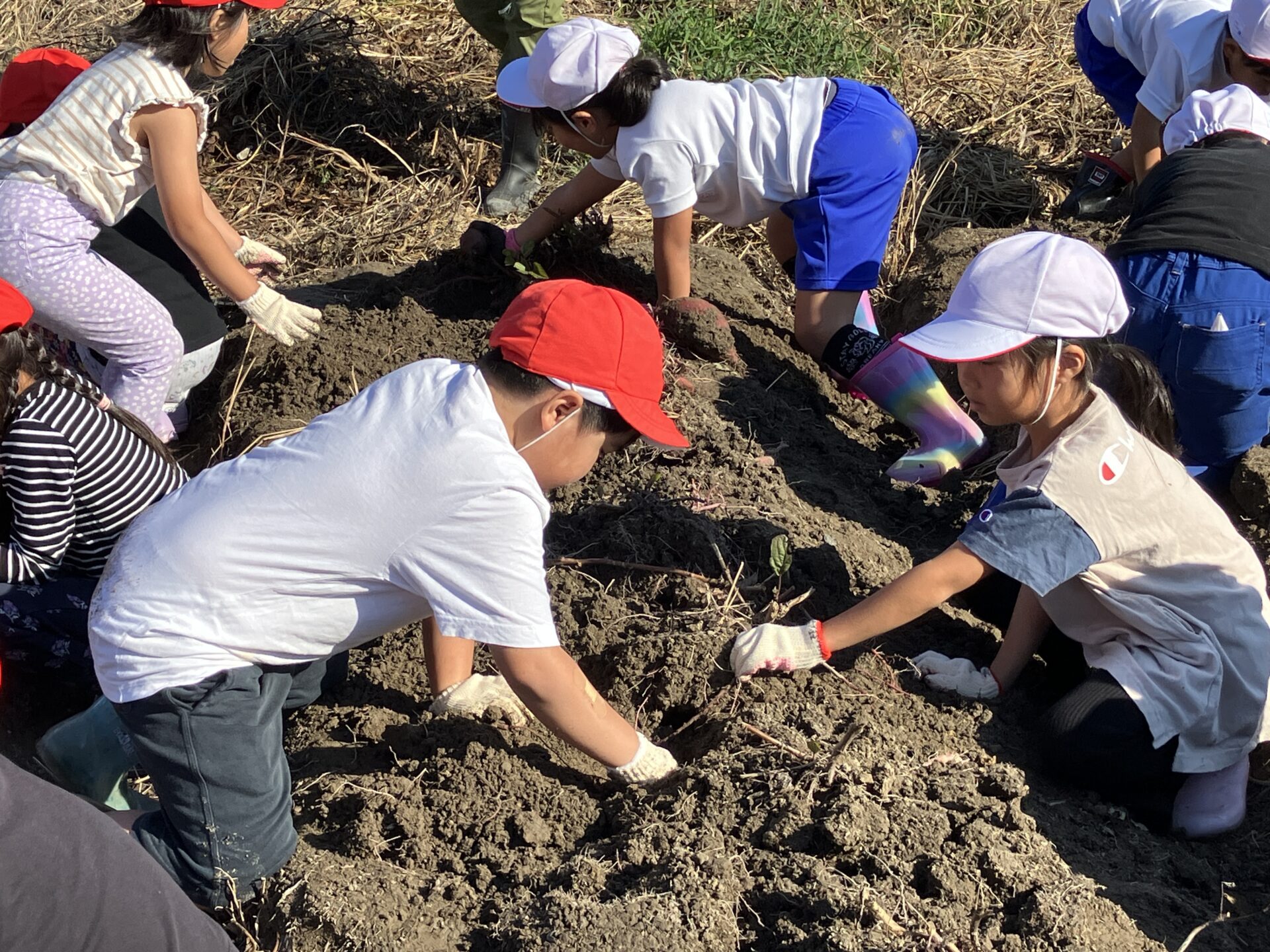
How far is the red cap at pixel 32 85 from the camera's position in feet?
12.2

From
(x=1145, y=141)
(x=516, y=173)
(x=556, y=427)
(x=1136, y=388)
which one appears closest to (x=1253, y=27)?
(x=1145, y=141)

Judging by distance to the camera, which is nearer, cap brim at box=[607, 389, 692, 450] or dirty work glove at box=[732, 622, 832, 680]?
cap brim at box=[607, 389, 692, 450]

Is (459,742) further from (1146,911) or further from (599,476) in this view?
(1146,911)

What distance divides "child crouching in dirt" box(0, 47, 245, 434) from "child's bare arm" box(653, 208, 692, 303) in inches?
58.4

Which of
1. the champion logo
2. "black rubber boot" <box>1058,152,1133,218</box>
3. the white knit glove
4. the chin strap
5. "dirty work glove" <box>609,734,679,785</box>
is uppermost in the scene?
the chin strap

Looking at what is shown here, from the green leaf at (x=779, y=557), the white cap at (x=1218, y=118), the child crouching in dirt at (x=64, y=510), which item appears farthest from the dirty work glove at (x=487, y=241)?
the white cap at (x=1218, y=118)

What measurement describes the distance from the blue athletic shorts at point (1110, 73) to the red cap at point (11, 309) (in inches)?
178

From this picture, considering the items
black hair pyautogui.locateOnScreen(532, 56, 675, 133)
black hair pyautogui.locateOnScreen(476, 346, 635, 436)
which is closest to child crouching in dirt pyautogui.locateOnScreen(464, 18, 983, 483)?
black hair pyautogui.locateOnScreen(532, 56, 675, 133)

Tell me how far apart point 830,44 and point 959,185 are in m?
1.22

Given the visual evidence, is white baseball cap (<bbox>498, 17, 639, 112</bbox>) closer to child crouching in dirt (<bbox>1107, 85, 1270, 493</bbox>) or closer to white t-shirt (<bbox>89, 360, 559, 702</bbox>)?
child crouching in dirt (<bbox>1107, 85, 1270, 493</bbox>)

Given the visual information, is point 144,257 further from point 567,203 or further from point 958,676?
point 958,676

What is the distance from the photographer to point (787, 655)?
2.64 metres

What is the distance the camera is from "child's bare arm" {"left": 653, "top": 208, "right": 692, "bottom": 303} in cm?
386

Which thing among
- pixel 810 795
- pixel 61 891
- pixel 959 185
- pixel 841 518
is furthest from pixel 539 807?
pixel 959 185
